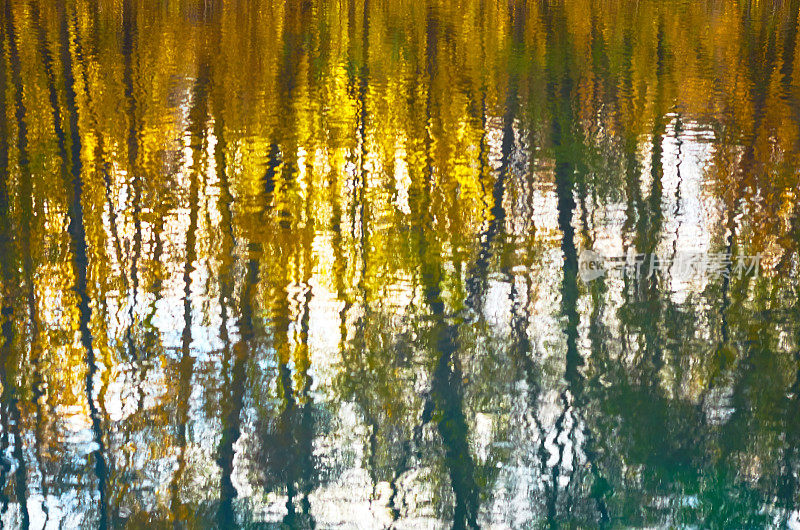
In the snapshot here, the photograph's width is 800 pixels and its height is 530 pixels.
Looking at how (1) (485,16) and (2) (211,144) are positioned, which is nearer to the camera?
(2) (211,144)

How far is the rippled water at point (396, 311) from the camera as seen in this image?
148cm

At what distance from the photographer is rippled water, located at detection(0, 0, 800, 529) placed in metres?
1.48

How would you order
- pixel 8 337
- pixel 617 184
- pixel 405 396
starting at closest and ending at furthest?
1. pixel 405 396
2. pixel 8 337
3. pixel 617 184

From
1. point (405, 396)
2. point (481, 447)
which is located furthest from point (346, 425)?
point (481, 447)

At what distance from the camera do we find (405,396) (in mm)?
1717

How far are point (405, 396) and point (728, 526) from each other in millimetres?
630

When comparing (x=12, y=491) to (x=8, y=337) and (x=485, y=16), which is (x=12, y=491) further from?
(x=485, y=16)

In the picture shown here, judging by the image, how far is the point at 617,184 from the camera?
2.91 m

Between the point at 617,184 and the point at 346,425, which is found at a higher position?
the point at 617,184

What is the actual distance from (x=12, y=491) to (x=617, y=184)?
212 centimetres

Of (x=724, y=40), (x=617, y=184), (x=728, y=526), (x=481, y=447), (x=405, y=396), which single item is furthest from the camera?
(x=724, y=40)

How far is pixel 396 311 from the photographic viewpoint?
80.7 inches

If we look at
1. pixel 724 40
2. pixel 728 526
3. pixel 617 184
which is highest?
pixel 724 40

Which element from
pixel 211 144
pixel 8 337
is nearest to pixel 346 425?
pixel 8 337
